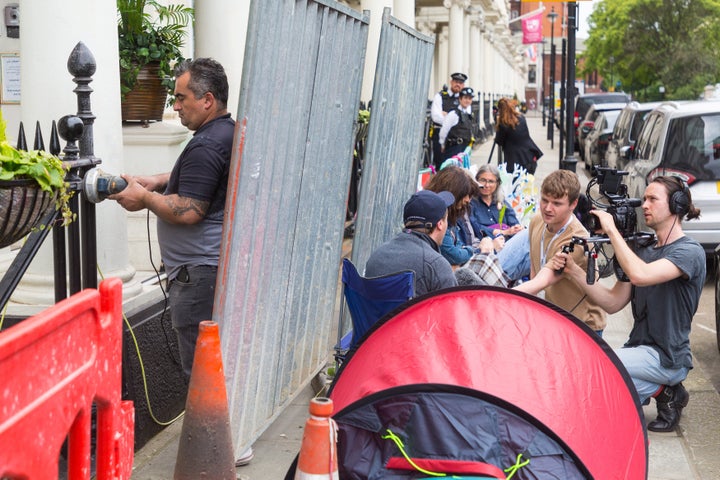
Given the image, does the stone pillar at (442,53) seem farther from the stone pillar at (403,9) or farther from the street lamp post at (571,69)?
the stone pillar at (403,9)

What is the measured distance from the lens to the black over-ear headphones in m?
5.62

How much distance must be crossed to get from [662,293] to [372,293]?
1.67m

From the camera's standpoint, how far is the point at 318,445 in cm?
322

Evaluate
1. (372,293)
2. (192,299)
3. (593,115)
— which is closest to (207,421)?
(192,299)

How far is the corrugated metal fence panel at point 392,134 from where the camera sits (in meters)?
6.33

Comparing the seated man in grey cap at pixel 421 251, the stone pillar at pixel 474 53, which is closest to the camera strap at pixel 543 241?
the seated man in grey cap at pixel 421 251

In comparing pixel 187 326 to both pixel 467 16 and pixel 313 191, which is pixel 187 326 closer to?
pixel 313 191

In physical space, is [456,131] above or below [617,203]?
above

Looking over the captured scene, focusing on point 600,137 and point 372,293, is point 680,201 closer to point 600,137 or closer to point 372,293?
point 372,293

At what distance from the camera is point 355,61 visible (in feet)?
18.8

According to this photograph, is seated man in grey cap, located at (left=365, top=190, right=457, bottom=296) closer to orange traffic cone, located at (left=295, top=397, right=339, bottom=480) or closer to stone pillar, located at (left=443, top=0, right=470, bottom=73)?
orange traffic cone, located at (left=295, top=397, right=339, bottom=480)

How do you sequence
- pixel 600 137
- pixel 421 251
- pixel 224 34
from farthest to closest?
pixel 600 137
pixel 224 34
pixel 421 251

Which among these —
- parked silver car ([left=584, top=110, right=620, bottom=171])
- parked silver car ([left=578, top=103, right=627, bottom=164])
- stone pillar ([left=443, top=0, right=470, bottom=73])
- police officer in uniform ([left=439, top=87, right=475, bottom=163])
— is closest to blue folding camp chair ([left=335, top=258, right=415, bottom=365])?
police officer in uniform ([left=439, top=87, right=475, bottom=163])

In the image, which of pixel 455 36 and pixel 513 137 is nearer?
pixel 513 137
